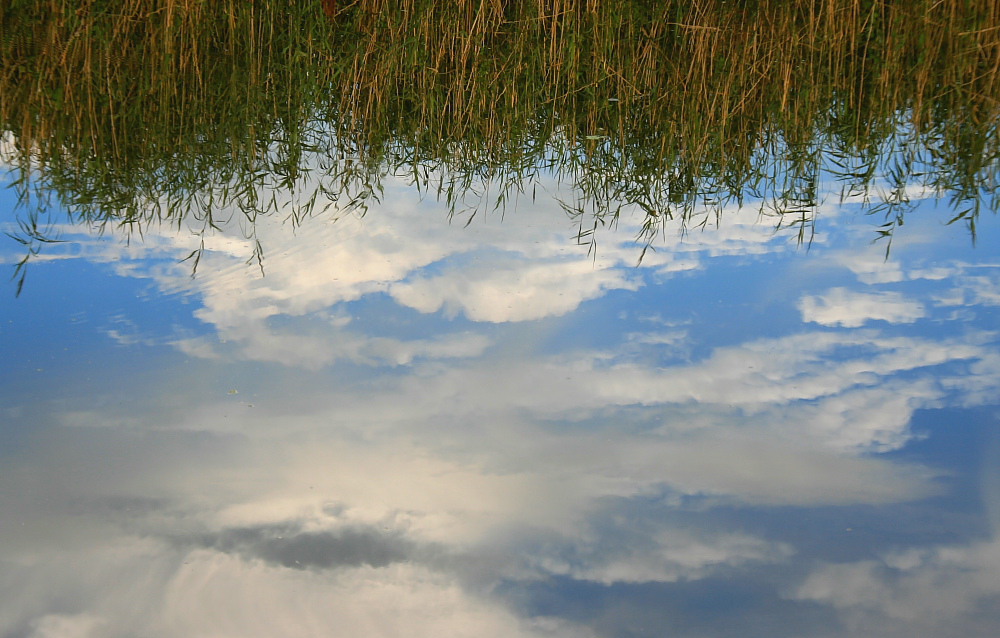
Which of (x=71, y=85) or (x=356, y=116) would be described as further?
(x=356, y=116)

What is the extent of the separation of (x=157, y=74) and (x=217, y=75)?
0.15 m

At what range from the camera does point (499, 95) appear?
2600 millimetres

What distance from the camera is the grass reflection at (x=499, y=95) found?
97.0 inches

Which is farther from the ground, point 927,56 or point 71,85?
point 927,56

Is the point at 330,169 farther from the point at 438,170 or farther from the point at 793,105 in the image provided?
the point at 793,105

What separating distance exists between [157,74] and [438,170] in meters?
0.79

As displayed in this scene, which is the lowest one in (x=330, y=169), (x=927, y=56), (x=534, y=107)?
(x=330, y=169)

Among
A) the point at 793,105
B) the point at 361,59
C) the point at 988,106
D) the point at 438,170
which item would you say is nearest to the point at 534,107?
the point at 438,170

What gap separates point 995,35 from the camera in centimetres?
247

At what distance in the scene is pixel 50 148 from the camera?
8.12 feet

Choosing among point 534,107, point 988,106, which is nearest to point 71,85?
point 534,107

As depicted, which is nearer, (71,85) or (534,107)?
(71,85)

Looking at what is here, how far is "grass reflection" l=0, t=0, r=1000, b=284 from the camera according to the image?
2.46m

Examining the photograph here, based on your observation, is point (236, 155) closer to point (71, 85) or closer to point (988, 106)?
point (71, 85)
